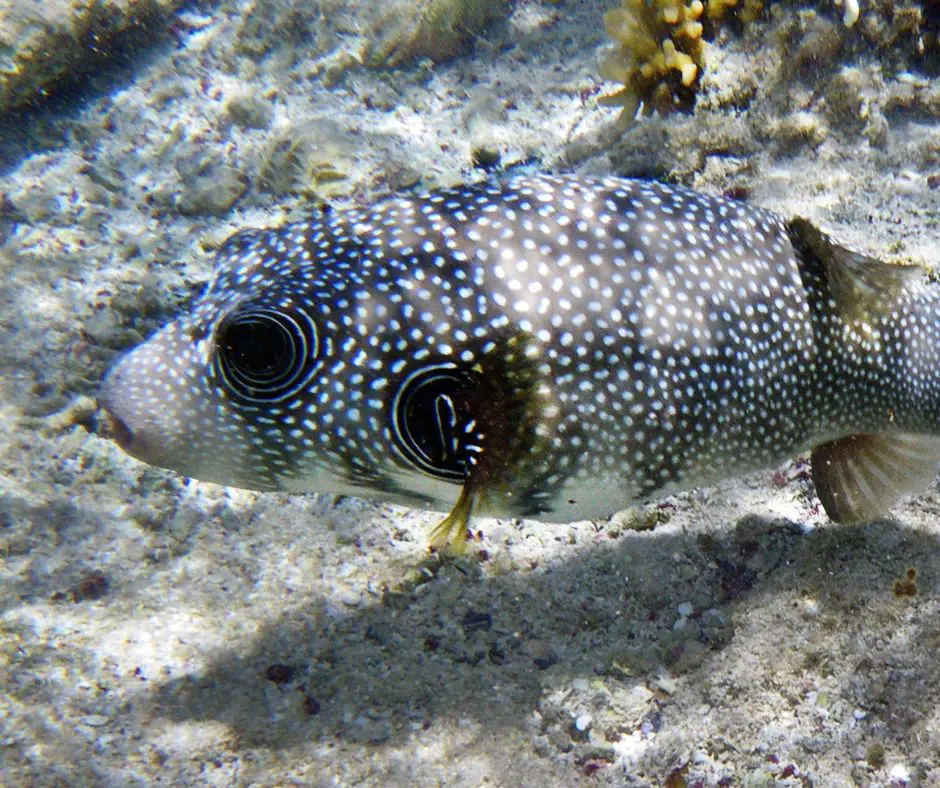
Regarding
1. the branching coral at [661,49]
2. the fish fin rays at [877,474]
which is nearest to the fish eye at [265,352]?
the fish fin rays at [877,474]

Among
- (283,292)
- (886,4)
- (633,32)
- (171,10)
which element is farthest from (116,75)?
(886,4)

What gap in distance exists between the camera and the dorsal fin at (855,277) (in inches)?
121

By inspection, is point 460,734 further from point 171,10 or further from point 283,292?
point 171,10

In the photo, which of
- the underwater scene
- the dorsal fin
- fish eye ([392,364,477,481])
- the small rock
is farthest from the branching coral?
the small rock

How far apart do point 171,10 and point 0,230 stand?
13.4 feet

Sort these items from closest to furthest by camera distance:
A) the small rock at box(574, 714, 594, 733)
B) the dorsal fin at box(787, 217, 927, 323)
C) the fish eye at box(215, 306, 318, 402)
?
the fish eye at box(215, 306, 318, 402) < the dorsal fin at box(787, 217, 927, 323) < the small rock at box(574, 714, 594, 733)

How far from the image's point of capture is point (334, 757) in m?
3.41

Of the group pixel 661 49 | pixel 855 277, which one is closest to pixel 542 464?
pixel 855 277

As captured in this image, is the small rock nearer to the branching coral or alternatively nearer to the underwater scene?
the underwater scene

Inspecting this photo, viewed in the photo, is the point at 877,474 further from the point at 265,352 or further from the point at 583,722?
the point at 265,352

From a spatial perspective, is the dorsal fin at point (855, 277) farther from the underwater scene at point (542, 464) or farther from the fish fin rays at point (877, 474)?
the fish fin rays at point (877, 474)

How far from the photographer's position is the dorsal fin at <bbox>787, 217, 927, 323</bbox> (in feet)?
10.1

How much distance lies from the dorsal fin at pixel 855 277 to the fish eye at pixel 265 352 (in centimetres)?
223

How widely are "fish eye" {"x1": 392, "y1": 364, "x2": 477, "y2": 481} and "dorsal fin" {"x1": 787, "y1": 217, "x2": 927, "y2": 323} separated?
67.6 inches
